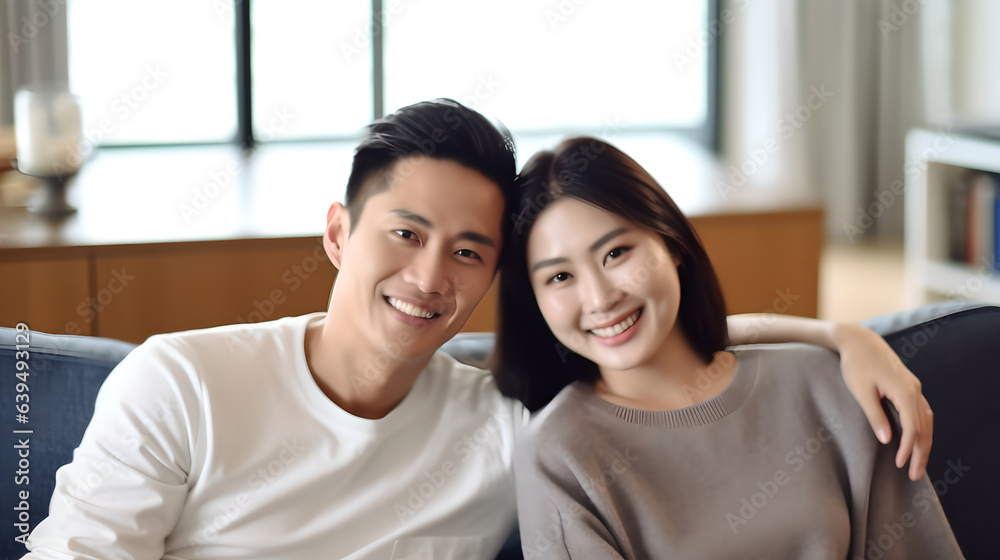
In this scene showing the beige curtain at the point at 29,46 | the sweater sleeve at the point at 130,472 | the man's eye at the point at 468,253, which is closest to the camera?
the sweater sleeve at the point at 130,472

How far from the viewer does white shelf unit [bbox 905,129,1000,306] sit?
354cm

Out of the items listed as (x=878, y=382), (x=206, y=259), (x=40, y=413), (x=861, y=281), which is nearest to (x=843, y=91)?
(x=861, y=281)

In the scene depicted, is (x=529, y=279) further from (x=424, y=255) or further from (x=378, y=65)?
(x=378, y=65)

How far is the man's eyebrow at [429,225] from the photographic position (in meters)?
1.28

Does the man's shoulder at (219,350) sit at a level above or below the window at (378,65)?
→ below

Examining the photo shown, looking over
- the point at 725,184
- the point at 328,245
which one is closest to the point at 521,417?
the point at 328,245

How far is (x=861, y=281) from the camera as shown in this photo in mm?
4188

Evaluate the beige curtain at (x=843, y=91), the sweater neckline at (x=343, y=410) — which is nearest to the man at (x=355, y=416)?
the sweater neckline at (x=343, y=410)

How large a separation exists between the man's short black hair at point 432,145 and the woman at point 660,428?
0.05 metres

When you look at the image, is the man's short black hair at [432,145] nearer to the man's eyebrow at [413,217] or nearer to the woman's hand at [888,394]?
the man's eyebrow at [413,217]

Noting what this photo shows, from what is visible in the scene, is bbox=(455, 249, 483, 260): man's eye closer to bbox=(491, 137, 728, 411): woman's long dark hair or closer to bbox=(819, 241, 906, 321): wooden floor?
bbox=(491, 137, 728, 411): woman's long dark hair

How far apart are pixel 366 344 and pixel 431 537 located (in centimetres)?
27

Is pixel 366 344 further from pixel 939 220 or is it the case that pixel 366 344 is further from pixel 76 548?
pixel 939 220

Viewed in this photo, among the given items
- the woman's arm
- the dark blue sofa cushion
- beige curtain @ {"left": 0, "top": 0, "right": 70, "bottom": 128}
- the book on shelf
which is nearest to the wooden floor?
the book on shelf
